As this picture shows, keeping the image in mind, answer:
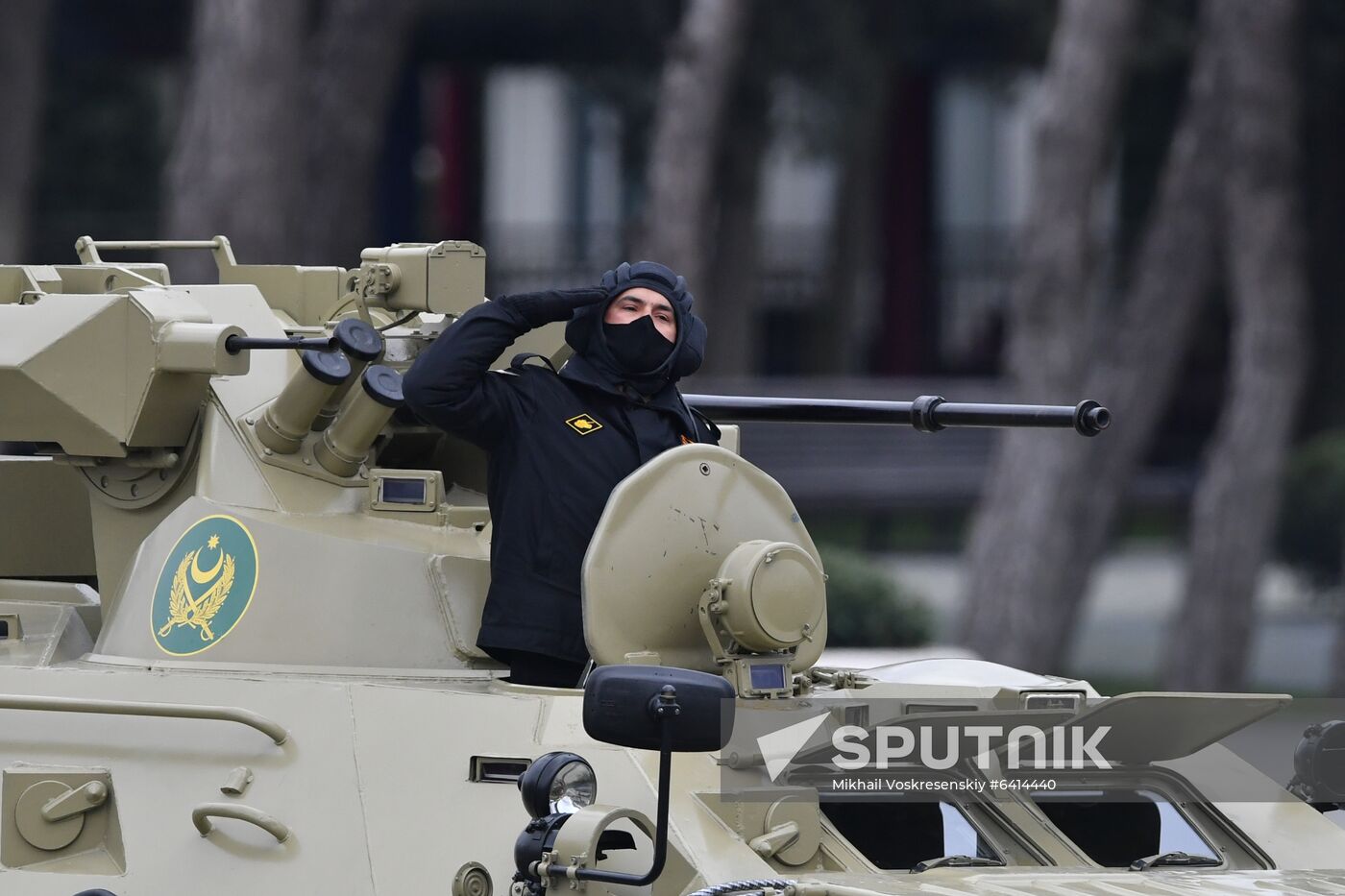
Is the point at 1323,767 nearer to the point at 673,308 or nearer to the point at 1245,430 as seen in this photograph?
the point at 673,308

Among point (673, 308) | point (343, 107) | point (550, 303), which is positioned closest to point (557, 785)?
point (550, 303)

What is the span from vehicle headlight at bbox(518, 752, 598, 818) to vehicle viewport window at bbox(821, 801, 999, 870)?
611 mm

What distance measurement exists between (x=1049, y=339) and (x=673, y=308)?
936 centimetres

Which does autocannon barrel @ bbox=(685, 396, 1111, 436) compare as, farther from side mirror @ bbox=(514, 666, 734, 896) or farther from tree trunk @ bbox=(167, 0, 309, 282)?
tree trunk @ bbox=(167, 0, 309, 282)

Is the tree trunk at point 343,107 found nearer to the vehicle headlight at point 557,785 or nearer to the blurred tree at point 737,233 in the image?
the blurred tree at point 737,233

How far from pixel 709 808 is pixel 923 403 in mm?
2114

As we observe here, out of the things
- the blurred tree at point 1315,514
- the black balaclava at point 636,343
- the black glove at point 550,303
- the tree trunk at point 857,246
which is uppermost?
the black glove at point 550,303

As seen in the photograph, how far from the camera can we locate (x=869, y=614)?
15.7 meters

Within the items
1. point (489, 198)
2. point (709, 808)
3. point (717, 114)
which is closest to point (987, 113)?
point (489, 198)

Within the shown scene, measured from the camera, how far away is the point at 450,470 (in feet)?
23.5

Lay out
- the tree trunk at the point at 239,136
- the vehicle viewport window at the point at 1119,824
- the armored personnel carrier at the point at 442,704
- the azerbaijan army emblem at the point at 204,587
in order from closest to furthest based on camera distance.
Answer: the armored personnel carrier at the point at 442,704 → the vehicle viewport window at the point at 1119,824 → the azerbaijan army emblem at the point at 204,587 → the tree trunk at the point at 239,136

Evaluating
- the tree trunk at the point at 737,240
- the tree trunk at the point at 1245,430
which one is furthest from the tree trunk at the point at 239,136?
the tree trunk at the point at 1245,430

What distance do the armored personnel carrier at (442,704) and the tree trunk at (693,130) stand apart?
33.0 feet

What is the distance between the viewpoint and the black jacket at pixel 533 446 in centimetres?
604
